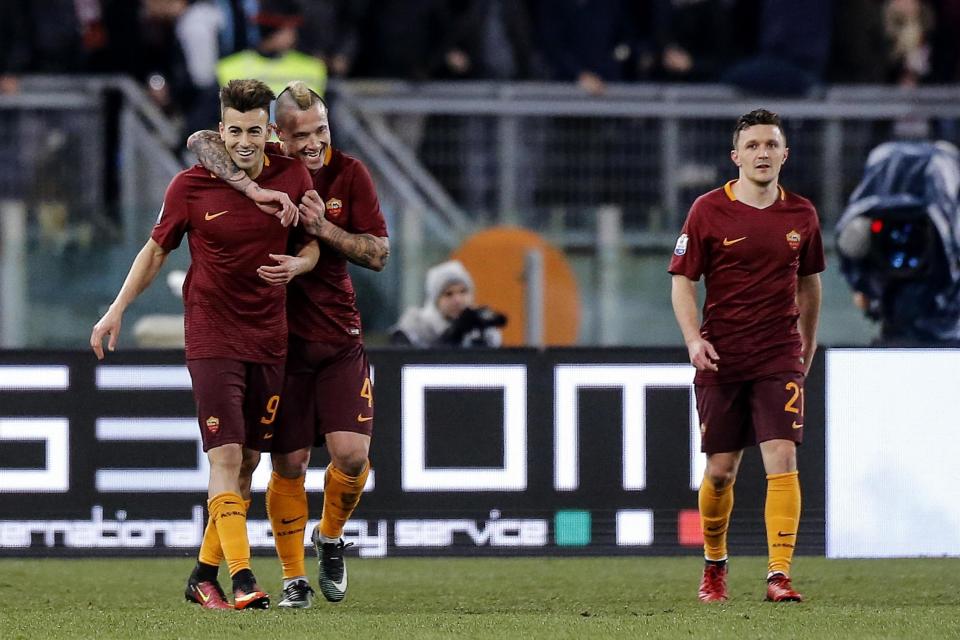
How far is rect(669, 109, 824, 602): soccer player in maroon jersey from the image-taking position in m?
7.64

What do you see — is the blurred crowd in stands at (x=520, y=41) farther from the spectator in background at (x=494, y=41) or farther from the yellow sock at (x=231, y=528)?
the yellow sock at (x=231, y=528)

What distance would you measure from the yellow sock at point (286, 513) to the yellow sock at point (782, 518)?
1.81 m

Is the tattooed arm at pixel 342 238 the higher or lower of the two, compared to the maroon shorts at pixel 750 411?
higher

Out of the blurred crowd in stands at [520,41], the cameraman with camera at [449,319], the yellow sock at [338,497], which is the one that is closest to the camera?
the yellow sock at [338,497]

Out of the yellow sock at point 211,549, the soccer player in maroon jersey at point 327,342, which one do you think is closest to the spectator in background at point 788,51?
the soccer player in maroon jersey at point 327,342

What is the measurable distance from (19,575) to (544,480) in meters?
2.49

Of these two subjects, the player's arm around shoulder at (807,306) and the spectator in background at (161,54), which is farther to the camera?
the spectator in background at (161,54)

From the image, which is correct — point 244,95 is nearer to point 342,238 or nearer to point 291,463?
point 342,238

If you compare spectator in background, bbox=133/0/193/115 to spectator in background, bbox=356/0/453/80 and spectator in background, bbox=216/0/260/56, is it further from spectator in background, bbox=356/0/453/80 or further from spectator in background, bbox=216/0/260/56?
spectator in background, bbox=356/0/453/80

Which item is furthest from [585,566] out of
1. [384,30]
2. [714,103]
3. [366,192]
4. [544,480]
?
[384,30]

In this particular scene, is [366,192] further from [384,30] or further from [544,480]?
[384,30]

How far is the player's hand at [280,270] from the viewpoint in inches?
283

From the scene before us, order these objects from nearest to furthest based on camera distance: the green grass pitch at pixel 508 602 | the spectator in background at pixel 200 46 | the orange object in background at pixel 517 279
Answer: the green grass pitch at pixel 508 602
the orange object in background at pixel 517 279
the spectator in background at pixel 200 46

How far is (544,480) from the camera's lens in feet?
31.5
